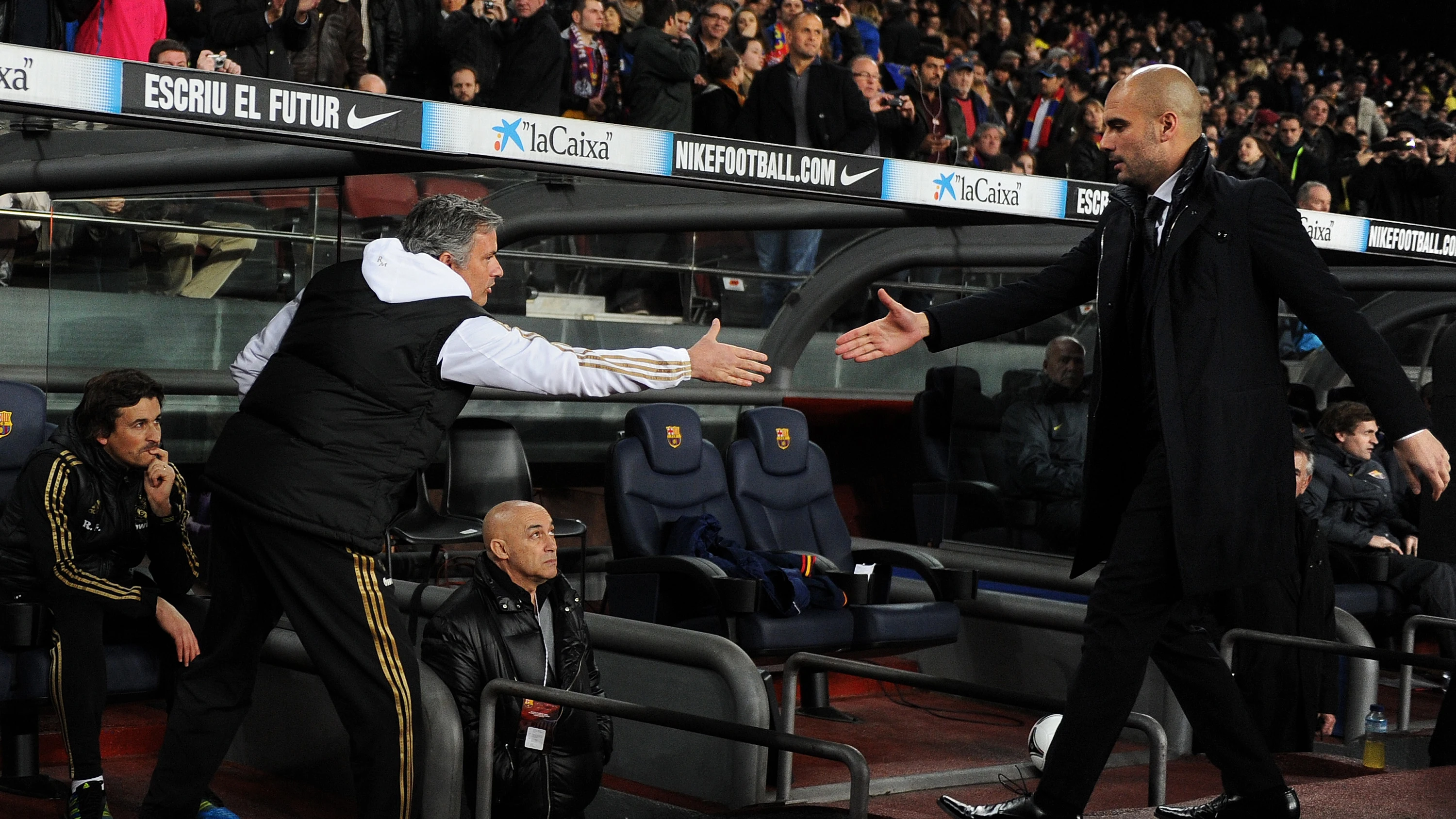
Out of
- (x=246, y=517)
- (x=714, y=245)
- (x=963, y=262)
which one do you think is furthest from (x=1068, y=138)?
(x=246, y=517)

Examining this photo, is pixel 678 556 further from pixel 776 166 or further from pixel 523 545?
pixel 776 166

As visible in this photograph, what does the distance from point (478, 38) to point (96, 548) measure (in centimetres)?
467

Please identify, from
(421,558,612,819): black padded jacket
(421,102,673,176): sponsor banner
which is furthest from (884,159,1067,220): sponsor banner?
(421,558,612,819): black padded jacket

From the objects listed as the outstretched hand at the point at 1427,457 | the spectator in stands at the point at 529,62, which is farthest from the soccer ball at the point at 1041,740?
the spectator in stands at the point at 529,62

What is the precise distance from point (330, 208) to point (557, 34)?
115 inches

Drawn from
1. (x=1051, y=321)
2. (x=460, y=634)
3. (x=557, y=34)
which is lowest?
(x=460, y=634)

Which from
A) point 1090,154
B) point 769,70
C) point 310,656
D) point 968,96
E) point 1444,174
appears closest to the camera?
point 310,656

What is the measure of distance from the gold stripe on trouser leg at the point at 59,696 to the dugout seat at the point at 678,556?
2100 millimetres

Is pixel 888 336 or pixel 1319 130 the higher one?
pixel 1319 130

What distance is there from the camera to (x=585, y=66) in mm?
9492

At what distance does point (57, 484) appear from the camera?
4930mm

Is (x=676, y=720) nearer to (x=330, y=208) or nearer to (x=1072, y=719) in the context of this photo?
(x=1072, y=719)

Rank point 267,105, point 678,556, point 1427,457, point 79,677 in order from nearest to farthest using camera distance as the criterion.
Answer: point 1427,457
point 267,105
point 79,677
point 678,556

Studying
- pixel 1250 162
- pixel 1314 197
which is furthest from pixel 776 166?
pixel 1250 162
